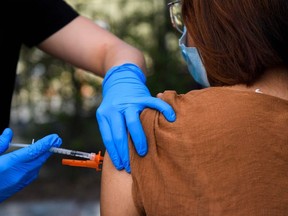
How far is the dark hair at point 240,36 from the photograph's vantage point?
151cm

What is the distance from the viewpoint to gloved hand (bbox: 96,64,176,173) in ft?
5.24

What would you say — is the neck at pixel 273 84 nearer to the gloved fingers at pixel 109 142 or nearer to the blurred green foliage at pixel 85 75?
the gloved fingers at pixel 109 142

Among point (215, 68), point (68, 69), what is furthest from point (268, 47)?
point (68, 69)

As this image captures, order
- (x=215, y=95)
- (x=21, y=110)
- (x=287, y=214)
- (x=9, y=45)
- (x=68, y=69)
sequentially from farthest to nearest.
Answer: (x=21, y=110) → (x=68, y=69) → (x=9, y=45) → (x=215, y=95) → (x=287, y=214)

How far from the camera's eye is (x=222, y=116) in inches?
58.5

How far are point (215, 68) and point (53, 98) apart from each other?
176 inches

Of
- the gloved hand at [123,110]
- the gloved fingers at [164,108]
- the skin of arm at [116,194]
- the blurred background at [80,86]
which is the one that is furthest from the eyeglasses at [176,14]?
the blurred background at [80,86]

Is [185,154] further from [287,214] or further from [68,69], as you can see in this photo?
[68,69]

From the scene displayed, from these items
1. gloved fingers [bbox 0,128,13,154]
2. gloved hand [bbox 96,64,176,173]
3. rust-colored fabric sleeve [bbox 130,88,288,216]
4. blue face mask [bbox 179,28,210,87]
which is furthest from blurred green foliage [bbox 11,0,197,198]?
rust-colored fabric sleeve [bbox 130,88,288,216]

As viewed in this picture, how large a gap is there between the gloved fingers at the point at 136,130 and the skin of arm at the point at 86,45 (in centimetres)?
61

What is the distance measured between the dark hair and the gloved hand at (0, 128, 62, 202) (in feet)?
2.01

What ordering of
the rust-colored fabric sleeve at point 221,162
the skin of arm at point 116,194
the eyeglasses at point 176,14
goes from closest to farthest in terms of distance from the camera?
the rust-colored fabric sleeve at point 221,162 < the skin of arm at point 116,194 < the eyeglasses at point 176,14

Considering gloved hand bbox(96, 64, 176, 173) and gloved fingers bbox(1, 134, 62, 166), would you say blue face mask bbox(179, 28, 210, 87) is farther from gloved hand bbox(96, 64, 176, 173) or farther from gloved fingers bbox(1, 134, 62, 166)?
gloved fingers bbox(1, 134, 62, 166)

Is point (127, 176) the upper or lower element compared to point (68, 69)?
lower
